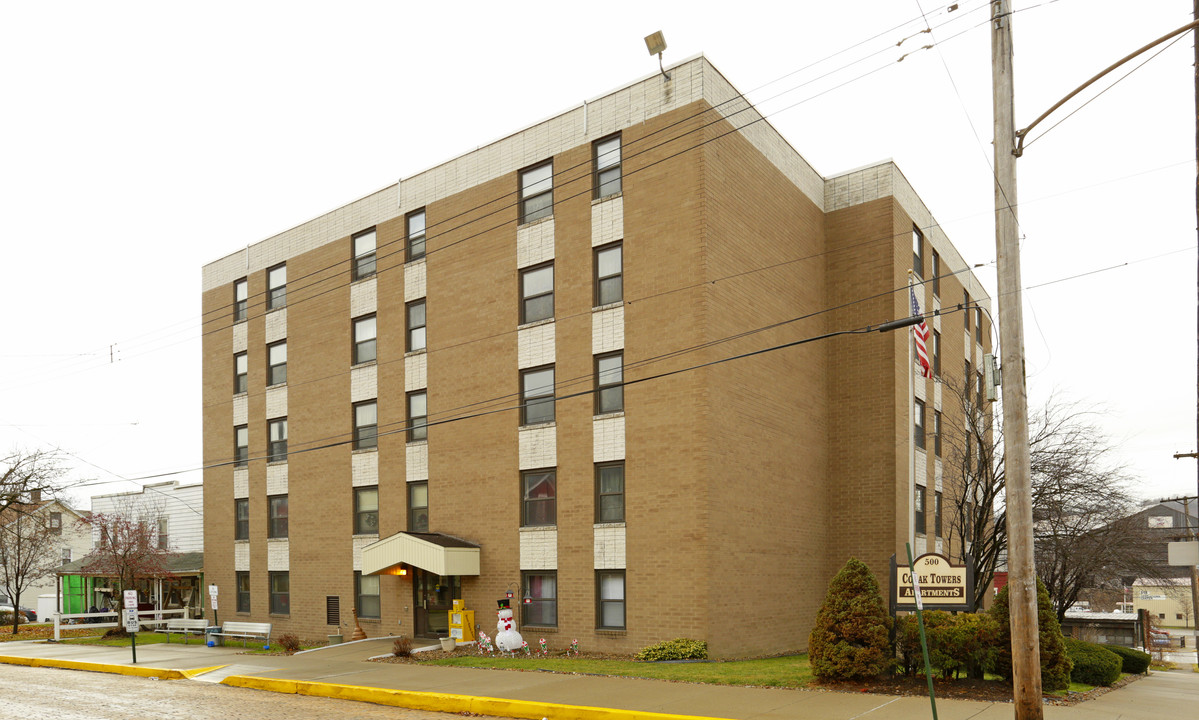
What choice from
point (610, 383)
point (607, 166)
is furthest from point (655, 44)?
point (610, 383)

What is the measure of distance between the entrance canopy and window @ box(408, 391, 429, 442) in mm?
3310

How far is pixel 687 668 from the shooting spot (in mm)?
19484

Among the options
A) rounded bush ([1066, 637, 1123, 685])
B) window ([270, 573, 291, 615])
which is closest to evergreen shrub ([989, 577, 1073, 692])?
rounded bush ([1066, 637, 1123, 685])

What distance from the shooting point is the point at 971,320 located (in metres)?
40.5

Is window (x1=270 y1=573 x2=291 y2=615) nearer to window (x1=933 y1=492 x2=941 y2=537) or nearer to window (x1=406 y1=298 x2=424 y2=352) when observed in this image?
window (x1=406 y1=298 x2=424 y2=352)

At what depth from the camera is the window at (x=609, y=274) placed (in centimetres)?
2481

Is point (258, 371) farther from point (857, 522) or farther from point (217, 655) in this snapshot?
point (857, 522)

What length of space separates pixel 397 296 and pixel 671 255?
35.4 ft

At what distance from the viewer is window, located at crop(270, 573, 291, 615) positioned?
33.1 meters

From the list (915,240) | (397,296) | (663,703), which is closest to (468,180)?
(397,296)

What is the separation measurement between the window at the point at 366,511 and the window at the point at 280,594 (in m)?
4.42

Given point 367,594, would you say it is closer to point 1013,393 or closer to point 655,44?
point 655,44

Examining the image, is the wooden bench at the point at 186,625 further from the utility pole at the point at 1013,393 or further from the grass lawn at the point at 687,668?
the utility pole at the point at 1013,393

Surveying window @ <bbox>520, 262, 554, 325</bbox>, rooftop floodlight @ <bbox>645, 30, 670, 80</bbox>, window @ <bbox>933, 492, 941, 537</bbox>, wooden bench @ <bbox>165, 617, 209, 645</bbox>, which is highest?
rooftop floodlight @ <bbox>645, 30, 670, 80</bbox>
